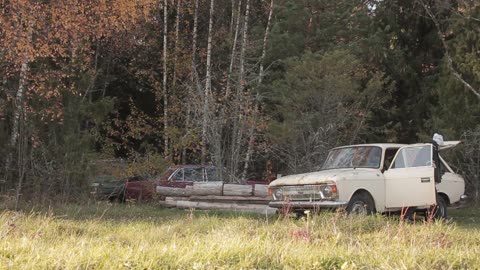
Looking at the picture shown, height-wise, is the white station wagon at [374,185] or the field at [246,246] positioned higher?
the white station wagon at [374,185]

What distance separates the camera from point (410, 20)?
21234 millimetres

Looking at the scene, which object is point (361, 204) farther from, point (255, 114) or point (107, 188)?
point (107, 188)

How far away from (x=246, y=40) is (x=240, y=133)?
465 cm

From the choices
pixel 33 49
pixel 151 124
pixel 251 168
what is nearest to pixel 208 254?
pixel 33 49

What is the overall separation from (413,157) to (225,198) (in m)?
5.23

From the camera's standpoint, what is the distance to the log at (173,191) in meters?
15.1

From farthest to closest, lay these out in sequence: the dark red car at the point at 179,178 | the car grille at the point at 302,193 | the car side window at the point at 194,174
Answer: the car side window at the point at 194,174, the dark red car at the point at 179,178, the car grille at the point at 302,193

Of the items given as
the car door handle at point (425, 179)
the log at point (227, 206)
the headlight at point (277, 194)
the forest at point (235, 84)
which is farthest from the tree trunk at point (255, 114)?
the car door handle at point (425, 179)

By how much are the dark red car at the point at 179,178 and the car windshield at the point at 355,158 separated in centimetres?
555

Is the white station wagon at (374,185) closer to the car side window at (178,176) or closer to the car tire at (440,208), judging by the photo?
the car tire at (440,208)

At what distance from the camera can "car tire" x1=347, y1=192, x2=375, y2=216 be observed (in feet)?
33.3

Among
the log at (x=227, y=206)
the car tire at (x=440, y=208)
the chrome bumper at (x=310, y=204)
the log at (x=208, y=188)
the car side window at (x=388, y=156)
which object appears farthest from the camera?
the log at (x=208, y=188)

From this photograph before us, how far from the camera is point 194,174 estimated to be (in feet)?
55.8

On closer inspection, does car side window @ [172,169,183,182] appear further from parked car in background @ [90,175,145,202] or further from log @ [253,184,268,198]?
log @ [253,184,268,198]
